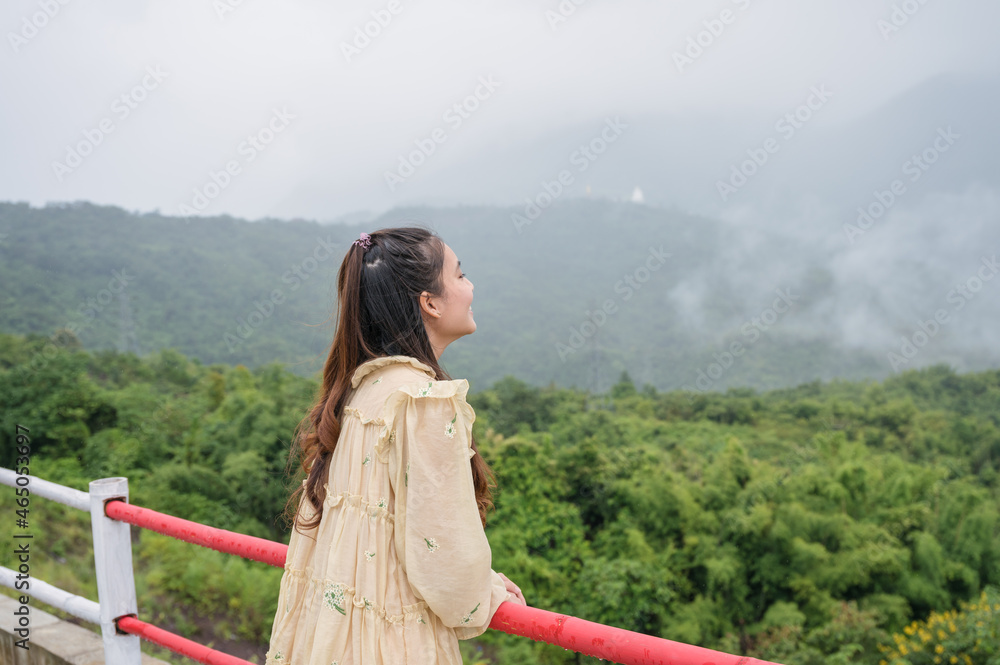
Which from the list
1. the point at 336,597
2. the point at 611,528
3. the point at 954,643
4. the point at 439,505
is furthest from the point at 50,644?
the point at 611,528

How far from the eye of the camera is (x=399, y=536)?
38.3 inches

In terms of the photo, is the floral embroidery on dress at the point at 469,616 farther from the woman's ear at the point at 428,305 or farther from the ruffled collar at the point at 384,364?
the woman's ear at the point at 428,305

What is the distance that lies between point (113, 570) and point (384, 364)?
980mm

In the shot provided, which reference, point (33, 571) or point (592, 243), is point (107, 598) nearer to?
point (33, 571)

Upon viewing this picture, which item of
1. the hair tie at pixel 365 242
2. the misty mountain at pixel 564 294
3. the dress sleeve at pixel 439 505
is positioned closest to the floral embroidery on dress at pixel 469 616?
the dress sleeve at pixel 439 505

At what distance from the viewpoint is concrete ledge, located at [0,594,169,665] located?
182 cm

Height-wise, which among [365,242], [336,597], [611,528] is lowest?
[611,528]

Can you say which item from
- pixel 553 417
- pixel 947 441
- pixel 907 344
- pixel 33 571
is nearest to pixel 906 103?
pixel 907 344

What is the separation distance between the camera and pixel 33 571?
19.9 feet

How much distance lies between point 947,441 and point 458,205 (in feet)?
180

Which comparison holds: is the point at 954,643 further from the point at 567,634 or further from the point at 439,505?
the point at 439,505

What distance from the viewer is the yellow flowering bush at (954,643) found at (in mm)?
5516

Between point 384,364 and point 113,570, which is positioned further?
point 113,570

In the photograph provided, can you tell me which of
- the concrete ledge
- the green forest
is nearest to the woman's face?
the concrete ledge
